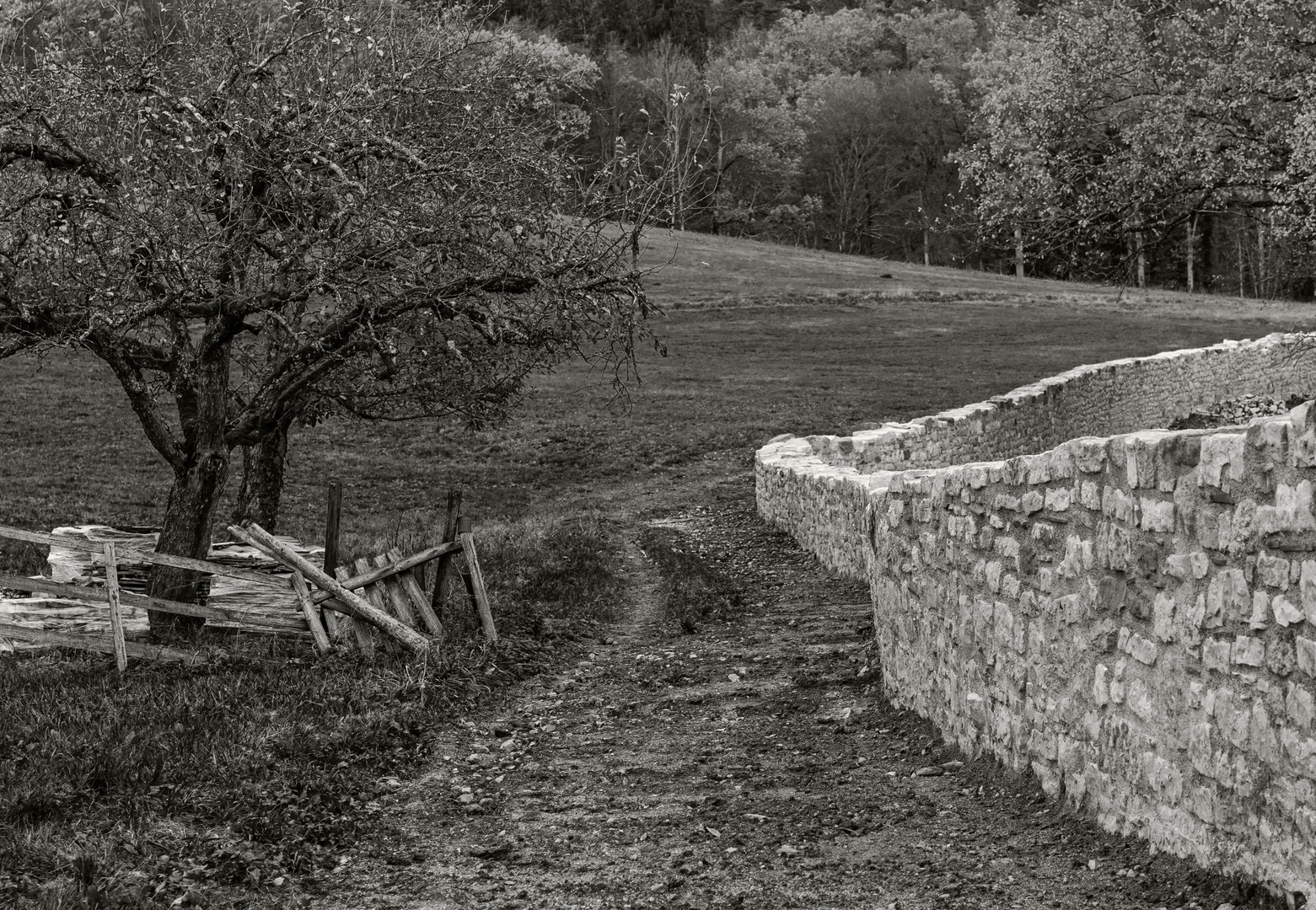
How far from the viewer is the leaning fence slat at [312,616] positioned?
1066cm

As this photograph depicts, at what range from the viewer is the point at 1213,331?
43.7 m

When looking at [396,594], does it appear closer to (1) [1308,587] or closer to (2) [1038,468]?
(2) [1038,468]

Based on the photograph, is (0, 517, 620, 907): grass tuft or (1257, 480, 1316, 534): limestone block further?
(0, 517, 620, 907): grass tuft

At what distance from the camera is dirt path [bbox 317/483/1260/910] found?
236 inches

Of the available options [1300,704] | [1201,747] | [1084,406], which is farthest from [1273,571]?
[1084,406]

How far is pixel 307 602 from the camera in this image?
10.7m

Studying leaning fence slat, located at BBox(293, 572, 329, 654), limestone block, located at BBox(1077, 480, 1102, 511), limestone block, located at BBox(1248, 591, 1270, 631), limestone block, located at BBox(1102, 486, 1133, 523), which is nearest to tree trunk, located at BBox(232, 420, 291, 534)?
→ leaning fence slat, located at BBox(293, 572, 329, 654)

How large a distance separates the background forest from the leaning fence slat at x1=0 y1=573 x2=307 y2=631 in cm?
515

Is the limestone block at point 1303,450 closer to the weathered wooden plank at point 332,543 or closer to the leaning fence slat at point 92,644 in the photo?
the weathered wooden plank at point 332,543

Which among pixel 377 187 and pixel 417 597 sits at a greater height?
pixel 377 187

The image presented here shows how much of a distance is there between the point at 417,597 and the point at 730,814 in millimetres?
4541

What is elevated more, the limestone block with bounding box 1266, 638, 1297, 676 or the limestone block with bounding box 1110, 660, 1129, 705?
the limestone block with bounding box 1266, 638, 1297, 676

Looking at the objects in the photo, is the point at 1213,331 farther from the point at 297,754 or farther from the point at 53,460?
the point at 297,754

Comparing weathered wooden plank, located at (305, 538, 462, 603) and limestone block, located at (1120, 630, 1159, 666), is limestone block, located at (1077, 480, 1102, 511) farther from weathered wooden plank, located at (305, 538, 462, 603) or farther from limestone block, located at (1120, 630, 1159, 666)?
weathered wooden plank, located at (305, 538, 462, 603)
